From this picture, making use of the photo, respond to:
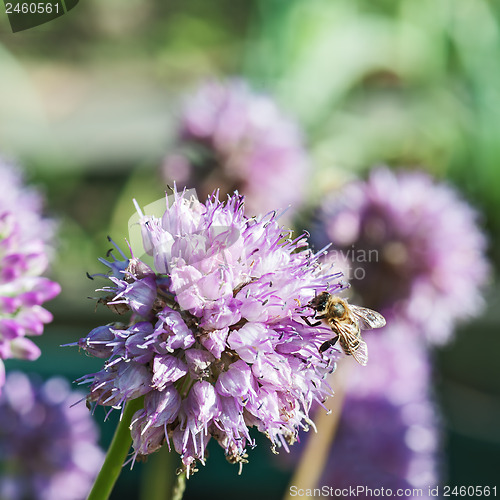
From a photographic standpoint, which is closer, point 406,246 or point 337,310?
point 337,310

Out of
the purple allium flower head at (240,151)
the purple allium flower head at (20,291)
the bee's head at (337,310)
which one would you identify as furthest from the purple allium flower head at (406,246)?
the purple allium flower head at (20,291)

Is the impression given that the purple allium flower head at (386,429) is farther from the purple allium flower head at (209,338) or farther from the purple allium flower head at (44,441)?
the purple allium flower head at (209,338)

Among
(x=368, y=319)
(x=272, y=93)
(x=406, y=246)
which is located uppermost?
(x=368, y=319)

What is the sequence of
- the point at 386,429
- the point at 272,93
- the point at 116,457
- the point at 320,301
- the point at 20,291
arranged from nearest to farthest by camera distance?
1. the point at 116,457
2. the point at 320,301
3. the point at 20,291
4. the point at 386,429
5. the point at 272,93

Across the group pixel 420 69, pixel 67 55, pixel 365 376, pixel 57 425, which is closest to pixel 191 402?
pixel 57 425

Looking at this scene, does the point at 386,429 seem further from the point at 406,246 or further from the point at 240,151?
the point at 240,151

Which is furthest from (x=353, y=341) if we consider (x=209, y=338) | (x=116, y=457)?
(x=116, y=457)

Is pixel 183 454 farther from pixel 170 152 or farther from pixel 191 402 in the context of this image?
pixel 170 152
